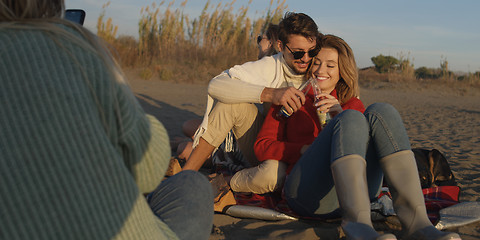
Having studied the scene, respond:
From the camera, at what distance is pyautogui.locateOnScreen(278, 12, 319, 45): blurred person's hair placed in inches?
125

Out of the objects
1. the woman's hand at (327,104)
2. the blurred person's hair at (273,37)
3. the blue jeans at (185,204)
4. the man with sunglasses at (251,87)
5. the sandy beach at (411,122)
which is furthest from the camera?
the blurred person's hair at (273,37)

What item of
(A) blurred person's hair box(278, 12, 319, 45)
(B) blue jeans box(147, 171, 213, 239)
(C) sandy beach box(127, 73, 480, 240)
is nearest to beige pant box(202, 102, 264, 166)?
(A) blurred person's hair box(278, 12, 319, 45)

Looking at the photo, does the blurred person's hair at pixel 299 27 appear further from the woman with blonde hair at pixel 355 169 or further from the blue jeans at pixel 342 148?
the blue jeans at pixel 342 148

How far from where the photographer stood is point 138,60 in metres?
12.6

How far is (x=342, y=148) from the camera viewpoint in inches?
81.6

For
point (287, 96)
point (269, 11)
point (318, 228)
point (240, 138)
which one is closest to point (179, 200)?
point (318, 228)

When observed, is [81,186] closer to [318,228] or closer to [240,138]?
[318,228]

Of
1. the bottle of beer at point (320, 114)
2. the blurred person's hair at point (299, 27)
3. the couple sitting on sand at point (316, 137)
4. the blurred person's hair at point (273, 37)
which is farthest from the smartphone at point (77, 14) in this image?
the blurred person's hair at point (273, 37)

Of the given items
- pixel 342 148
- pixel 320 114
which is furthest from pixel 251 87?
pixel 342 148

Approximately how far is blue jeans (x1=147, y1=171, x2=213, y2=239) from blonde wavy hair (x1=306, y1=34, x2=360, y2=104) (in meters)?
1.85

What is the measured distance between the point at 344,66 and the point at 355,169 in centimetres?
120

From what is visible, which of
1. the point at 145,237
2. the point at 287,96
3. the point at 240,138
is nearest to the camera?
the point at 145,237

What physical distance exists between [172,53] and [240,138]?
10435mm

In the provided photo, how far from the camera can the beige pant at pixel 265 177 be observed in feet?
9.36
